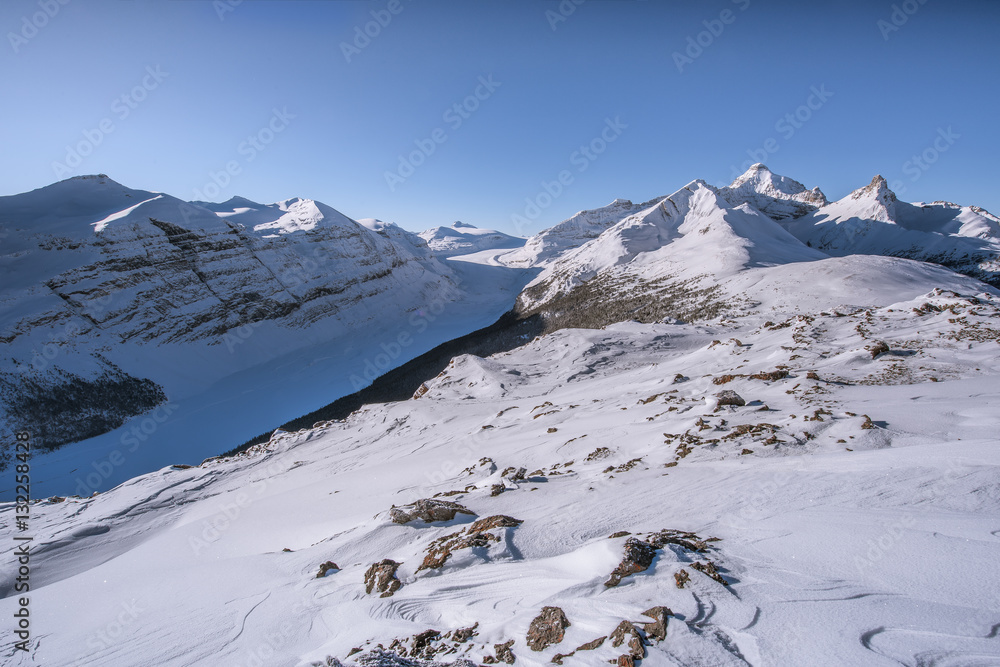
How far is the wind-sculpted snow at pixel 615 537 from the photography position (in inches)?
126

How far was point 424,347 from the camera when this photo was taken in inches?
1271

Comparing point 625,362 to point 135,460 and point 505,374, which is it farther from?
point 135,460

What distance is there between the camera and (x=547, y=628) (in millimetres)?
3369

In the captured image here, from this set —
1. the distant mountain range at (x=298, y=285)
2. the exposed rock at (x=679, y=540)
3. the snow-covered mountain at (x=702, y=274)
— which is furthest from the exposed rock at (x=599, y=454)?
the snow-covered mountain at (x=702, y=274)

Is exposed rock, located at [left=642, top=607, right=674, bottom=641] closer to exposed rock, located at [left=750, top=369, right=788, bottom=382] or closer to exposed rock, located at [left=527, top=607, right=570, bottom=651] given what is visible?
exposed rock, located at [left=527, top=607, right=570, bottom=651]

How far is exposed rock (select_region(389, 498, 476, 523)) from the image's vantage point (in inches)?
243

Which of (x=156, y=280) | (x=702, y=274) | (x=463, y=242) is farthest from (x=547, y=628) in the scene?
(x=463, y=242)

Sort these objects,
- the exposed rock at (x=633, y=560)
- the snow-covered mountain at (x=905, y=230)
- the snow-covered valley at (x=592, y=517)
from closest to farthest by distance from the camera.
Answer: the snow-covered valley at (x=592, y=517)
the exposed rock at (x=633, y=560)
the snow-covered mountain at (x=905, y=230)

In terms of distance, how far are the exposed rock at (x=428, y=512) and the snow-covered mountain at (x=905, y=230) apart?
1870 inches

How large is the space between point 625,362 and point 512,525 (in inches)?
474

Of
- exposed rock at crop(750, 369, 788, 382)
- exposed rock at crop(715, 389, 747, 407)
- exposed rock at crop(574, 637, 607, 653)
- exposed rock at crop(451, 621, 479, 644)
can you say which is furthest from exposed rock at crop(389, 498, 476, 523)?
exposed rock at crop(750, 369, 788, 382)

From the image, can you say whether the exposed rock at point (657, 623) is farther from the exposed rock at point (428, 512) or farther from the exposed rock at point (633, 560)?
the exposed rock at point (428, 512)

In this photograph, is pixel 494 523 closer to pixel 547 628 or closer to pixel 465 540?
pixel 465 540

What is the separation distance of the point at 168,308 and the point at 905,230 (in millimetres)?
69039
